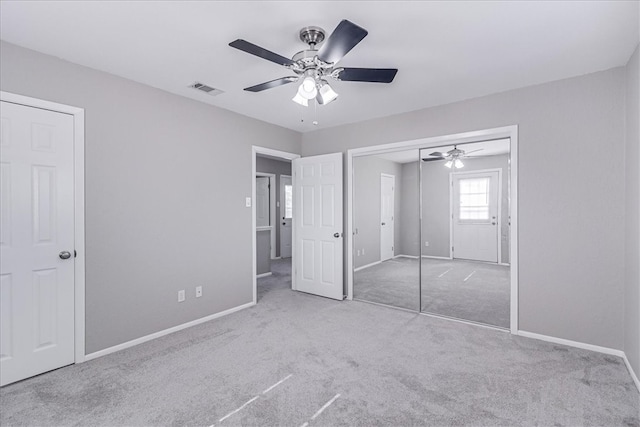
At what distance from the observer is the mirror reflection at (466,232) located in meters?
3.66

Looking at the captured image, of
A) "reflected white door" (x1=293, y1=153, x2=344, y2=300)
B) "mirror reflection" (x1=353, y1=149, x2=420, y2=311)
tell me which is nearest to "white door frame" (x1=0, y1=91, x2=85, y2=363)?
"reflected white door" (x1=293, y1=153, x2=344, y2=300)

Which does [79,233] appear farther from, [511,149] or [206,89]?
[511,149]

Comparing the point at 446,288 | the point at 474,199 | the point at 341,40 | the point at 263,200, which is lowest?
the point at 446,288

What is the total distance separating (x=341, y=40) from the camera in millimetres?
1725

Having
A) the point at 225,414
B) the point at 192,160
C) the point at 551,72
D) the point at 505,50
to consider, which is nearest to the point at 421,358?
the point at 225,414

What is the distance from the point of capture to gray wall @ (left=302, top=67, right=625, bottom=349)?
108 inches

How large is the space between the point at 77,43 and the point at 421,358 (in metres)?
3.70

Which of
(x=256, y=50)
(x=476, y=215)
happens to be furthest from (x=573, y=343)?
(x=256, y=50)

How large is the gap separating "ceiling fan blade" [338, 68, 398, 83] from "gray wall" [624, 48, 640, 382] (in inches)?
72.5

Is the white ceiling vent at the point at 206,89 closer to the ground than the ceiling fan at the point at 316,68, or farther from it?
farther from it

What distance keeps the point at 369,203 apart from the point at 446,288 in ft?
5.78

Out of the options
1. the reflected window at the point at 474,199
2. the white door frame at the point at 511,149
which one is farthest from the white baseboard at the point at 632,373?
the reflected window at the point at 474,199

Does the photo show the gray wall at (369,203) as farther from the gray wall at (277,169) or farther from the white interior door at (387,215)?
the gray wall at (277,169)

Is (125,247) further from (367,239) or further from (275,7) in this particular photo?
(367,239)
